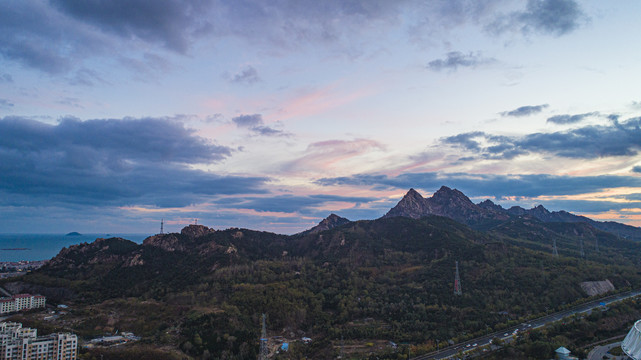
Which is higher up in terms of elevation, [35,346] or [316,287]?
[35,346]

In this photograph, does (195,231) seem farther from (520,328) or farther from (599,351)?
(599,351)

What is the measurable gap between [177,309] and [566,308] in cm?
9960

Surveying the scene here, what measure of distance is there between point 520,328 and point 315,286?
60.2 meters

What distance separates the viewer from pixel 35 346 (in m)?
56.8

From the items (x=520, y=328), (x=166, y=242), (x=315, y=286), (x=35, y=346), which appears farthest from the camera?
(x=166, y=242)

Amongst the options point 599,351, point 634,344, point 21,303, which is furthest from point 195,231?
point 634,344

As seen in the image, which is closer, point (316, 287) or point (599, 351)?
point (599, 351)

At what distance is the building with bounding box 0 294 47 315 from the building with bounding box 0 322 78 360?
39.2m

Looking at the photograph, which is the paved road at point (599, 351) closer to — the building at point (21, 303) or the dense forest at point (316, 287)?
the dense forest at point (316, 287)

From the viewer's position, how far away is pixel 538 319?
87.1m

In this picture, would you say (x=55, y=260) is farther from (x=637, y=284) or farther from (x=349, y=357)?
(x=637, y=284)

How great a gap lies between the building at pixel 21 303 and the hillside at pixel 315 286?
750 cm

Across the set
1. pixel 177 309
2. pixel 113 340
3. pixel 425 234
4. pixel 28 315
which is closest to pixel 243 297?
pixel 177 309

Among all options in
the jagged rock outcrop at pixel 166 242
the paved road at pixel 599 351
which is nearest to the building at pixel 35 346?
the paved road at pixel 599 351
